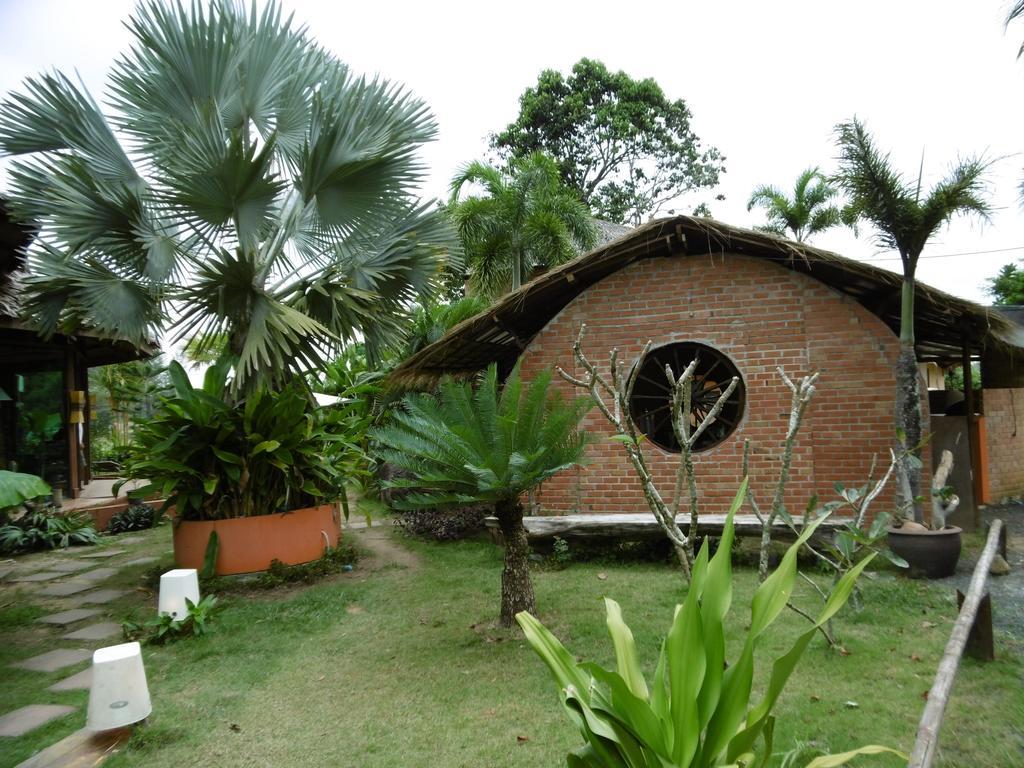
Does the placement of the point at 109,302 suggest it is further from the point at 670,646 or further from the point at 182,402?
the point at 670,646

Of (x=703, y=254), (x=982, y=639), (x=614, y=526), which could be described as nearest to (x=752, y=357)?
(x=703, y=254)

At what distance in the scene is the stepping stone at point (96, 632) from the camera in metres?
5.29

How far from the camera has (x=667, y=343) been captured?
25.2ft

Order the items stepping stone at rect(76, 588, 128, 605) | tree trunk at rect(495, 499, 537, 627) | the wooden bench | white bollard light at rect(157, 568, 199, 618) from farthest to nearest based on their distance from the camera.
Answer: the wooden bench < stepping stone at rect(76, 588, 128, 605) < white bollard light at rect(157, 568, 199, 618) < tree trunk at rect(495, 499, 537, 627)

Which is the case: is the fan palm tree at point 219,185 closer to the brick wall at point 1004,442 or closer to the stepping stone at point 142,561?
the stepping stone at point 142,561

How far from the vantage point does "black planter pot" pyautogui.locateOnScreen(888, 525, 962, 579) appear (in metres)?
5.83

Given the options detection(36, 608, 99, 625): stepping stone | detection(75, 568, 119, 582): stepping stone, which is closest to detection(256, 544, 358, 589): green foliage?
detection(36, 608, 99, 625): stepping stone

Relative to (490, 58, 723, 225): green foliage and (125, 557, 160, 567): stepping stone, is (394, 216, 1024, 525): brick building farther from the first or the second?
(490, 58, 723, 225): green foliage

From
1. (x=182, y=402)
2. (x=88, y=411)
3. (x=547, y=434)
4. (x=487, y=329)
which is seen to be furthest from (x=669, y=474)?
(x=88, y=411)

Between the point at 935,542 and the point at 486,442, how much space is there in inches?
157

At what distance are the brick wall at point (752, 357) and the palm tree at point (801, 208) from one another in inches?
523

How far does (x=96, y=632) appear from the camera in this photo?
5.41 metres

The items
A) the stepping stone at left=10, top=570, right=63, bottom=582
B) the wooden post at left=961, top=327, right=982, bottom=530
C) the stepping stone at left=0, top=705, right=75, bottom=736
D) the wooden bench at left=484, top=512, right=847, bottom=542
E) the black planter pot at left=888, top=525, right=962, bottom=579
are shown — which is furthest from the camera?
the wooden post at left=961, top=327, right=982, bottom=530

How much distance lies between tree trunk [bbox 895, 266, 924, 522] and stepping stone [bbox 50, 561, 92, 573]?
342 inches
